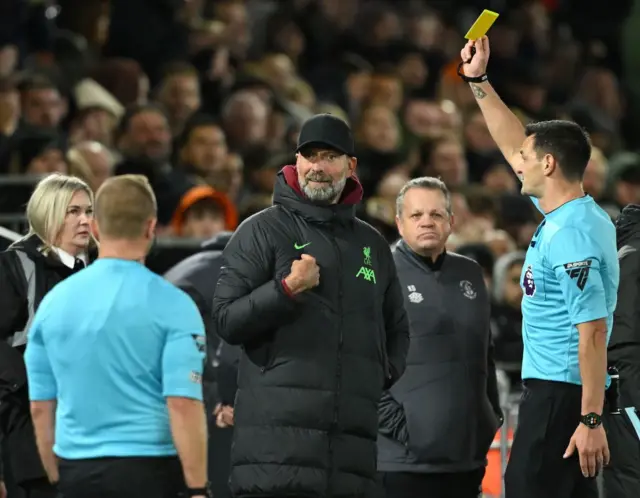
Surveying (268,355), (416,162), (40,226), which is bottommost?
(268,355)

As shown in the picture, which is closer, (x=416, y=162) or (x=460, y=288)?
(x=460, y=288)

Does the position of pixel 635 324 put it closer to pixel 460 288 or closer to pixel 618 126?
pixel 460 288

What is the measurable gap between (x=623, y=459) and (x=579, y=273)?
1.00 m

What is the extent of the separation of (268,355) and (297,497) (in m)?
0.53

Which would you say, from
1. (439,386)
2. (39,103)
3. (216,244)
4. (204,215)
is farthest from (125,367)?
(39,103)

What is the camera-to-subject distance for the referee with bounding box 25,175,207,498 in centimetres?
499

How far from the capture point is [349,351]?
19.1 ft

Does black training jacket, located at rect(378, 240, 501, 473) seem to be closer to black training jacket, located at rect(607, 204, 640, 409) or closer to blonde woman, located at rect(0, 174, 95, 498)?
black training jacket, located at rect(607, 204, 640, 409)

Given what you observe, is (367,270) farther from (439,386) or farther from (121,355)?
(121,355)

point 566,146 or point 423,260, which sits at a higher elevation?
point 566,146

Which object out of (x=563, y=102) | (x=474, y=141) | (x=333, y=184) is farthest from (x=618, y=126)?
(x=333, y=184)

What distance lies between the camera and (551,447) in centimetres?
588

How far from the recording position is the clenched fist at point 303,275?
18.4 feet

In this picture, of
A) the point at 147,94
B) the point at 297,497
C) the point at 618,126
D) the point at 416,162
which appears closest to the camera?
the point at 297,497
